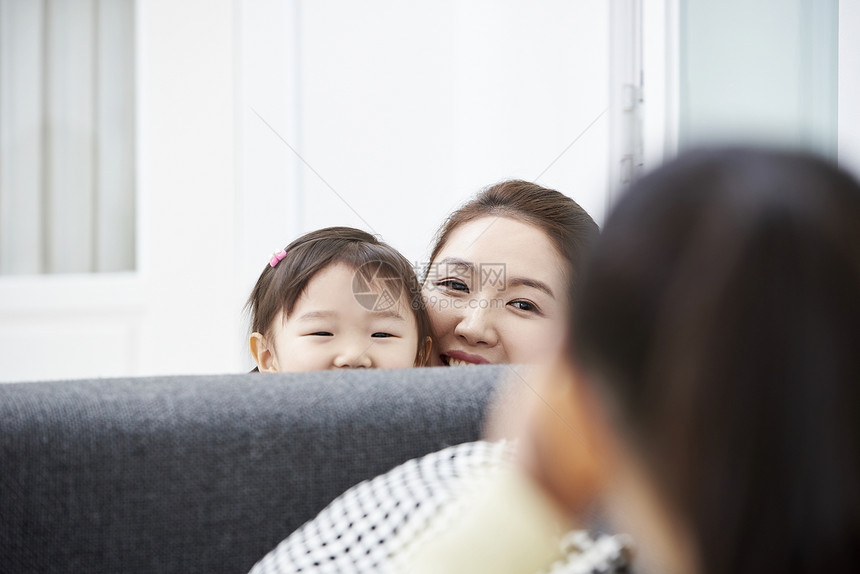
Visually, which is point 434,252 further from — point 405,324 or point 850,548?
point 850,548

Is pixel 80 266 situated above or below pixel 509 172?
below

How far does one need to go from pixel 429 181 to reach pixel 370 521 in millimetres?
1903

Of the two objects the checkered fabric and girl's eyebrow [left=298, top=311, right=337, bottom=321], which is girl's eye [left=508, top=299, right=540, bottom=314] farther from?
the checkered fabric

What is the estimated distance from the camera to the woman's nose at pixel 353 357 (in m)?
1.03

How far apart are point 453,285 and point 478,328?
93mm

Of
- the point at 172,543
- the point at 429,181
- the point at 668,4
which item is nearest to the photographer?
the point at 172,543

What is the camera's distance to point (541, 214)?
111cm

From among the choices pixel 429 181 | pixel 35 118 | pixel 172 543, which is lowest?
pixel 172 543

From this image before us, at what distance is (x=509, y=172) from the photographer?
2123 millimetres

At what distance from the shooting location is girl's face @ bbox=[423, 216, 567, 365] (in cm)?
101

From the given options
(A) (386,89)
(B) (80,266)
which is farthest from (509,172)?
(B) (80,266)

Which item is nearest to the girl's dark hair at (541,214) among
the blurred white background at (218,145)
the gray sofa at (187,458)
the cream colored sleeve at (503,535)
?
the gray sofa at (187,458)

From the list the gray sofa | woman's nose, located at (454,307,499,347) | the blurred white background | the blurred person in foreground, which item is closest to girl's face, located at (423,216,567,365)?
woman's nose, located at (454,307,499,347)

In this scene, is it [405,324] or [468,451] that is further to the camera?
[405,324]
